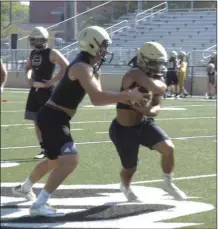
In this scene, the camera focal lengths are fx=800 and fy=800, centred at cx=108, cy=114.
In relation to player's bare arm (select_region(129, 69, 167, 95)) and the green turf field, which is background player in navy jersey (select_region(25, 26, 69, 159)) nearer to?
the green turf field

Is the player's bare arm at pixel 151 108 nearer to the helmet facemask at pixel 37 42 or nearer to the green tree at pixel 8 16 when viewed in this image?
the helmet facemask at pixel 37 42

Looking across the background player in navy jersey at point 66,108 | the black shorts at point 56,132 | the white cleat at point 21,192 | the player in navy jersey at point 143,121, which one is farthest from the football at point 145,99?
the white cleat at point 21,192

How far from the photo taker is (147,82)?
22.9 ft

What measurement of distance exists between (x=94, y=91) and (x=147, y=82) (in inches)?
35.2

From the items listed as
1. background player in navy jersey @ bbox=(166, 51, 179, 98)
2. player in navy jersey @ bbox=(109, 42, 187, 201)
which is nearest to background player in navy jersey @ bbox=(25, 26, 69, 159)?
player in navy jersey @ bbox=(109, 42, 187, 201)

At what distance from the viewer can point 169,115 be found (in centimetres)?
1838

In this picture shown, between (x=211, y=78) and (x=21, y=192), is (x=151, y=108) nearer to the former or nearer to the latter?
(x=21, y=192)

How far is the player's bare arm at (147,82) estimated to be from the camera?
6.95m

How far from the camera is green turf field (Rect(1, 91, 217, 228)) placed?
6.59 m

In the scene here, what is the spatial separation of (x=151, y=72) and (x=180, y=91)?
67.5 feet

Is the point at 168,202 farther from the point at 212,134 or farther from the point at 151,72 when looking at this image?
the point at 212,134

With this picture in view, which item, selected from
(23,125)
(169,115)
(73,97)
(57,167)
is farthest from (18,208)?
(169,115)

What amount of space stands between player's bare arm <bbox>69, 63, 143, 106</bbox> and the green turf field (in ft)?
2.98

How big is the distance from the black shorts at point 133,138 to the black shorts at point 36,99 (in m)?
2.69
